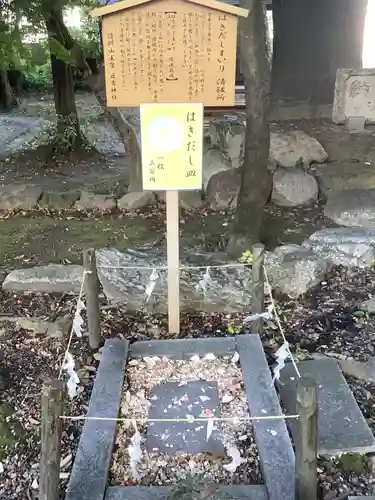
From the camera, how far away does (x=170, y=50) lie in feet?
11.7

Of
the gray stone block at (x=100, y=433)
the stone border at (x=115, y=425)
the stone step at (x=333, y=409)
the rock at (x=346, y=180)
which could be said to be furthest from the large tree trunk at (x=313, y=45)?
the gray stone block at (x=100, y=433)

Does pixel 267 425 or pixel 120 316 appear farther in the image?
pixel 120 316

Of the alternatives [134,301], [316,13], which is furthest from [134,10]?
[316,13]

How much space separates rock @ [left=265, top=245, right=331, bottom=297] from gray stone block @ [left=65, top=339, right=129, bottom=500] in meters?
1.58

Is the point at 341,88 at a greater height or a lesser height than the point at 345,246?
greater

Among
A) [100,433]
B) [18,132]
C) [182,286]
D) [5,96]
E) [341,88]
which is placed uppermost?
[341,88]

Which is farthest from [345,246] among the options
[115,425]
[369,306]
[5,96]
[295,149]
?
[5,96]

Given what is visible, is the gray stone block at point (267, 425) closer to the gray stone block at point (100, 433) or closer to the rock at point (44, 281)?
the gray stone block at point (100, 433)

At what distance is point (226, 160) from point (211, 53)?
407 centimetres

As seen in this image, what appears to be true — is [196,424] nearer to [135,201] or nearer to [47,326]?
[47,326]

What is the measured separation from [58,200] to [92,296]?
3.69 metres

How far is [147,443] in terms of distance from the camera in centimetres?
305

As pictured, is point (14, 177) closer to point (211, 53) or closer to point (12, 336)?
point (12, 336)

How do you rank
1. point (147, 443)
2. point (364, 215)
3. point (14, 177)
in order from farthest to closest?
point (14, 177) < point (364, 215) < point (147, 443)
